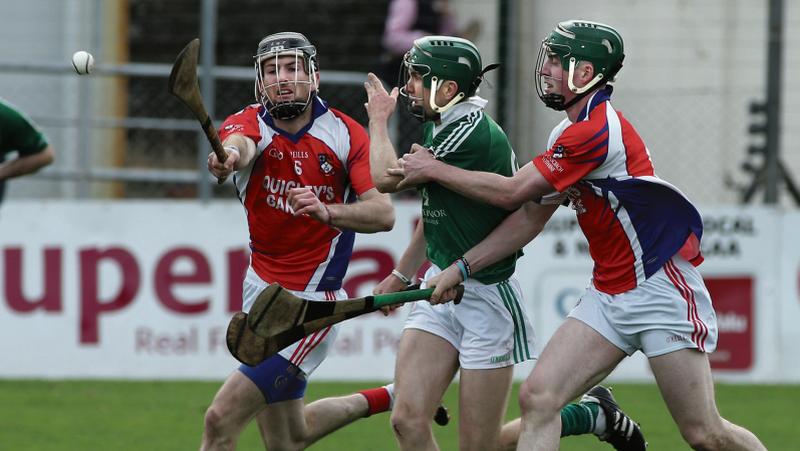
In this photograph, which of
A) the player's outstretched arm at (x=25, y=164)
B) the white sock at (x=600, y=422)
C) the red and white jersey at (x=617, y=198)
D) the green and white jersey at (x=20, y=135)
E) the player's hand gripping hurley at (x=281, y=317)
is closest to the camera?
the red and white jersey at (x=617, y=198)

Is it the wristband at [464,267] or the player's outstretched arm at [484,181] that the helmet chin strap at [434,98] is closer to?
the player's outstretched arm at [484,181]

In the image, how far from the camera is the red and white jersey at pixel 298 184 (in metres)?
6.88

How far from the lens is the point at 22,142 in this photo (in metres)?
9.55

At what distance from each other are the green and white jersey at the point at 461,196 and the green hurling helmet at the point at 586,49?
0.40m

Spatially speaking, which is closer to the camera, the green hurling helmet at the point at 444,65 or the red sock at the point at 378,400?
the green hurling helmet at the point at 444,65

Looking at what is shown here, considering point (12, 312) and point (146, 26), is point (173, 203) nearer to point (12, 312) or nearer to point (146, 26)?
point (12, 312)

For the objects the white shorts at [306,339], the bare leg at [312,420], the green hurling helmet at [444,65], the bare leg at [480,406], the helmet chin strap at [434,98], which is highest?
the green hurling helmet at [444,65]

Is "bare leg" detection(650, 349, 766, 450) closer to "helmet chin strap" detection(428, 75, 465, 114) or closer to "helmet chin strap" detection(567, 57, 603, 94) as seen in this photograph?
"helmet chin strap" detection(567, 57, 603, 94)

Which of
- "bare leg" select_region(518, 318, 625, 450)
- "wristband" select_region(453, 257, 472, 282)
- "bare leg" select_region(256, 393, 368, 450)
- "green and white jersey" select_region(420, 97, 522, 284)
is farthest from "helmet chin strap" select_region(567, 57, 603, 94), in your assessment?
"bare leg" select_region(256, 393, 368, 450)

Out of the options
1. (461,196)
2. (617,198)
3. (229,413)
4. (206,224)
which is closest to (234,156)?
(461,196)

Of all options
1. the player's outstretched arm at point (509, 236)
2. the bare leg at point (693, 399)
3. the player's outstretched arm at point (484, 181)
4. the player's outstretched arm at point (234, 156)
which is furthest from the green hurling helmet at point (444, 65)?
the bare leg at point (693, 399)

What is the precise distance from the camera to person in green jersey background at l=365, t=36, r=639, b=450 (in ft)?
21.5

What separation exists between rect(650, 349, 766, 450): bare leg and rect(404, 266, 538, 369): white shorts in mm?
649

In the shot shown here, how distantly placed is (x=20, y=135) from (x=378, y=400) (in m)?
3.23
